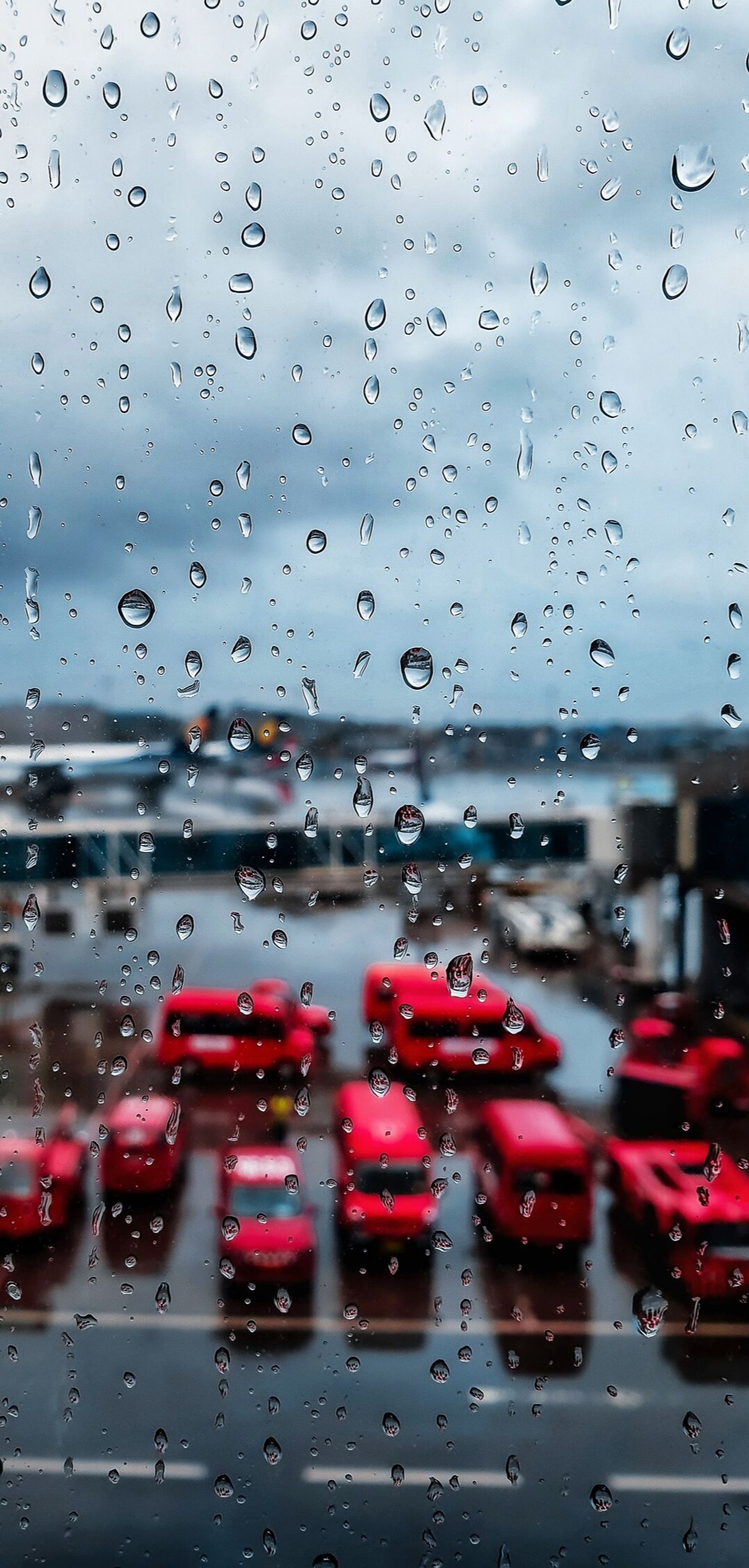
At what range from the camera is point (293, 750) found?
1.12 meters

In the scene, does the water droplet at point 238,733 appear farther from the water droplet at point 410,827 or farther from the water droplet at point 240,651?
the water droplet at point 410,827

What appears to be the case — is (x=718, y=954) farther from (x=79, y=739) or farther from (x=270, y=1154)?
(x=79, y=739)

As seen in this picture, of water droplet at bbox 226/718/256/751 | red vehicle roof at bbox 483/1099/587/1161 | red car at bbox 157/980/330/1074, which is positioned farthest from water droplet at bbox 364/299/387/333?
red vehicle roof at bbox 483/1099/587/1161

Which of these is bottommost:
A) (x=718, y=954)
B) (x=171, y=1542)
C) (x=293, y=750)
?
(x=171, y=1542)

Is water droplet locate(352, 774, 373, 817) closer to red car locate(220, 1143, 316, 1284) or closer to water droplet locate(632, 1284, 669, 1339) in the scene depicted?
red car locate(220, 1143, 316, 1284)

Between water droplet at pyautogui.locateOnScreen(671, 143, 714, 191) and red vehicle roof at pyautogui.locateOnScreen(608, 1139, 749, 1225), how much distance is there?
1214 mm

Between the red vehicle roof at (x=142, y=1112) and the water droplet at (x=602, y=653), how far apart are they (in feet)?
2.63

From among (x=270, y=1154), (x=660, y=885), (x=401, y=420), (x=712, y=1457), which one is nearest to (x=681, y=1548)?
(x=712, y=1457)

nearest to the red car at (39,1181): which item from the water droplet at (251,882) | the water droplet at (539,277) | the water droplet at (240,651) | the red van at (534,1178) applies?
the water droplet at (251,882)

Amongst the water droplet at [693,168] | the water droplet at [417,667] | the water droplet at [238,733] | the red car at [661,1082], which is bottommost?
the red car at [661,1082]

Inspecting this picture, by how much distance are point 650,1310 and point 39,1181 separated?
822 millimetres

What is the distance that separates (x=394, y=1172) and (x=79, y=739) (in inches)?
27.6

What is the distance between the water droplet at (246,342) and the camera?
3.60 feet

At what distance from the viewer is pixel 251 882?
1.14 metres
